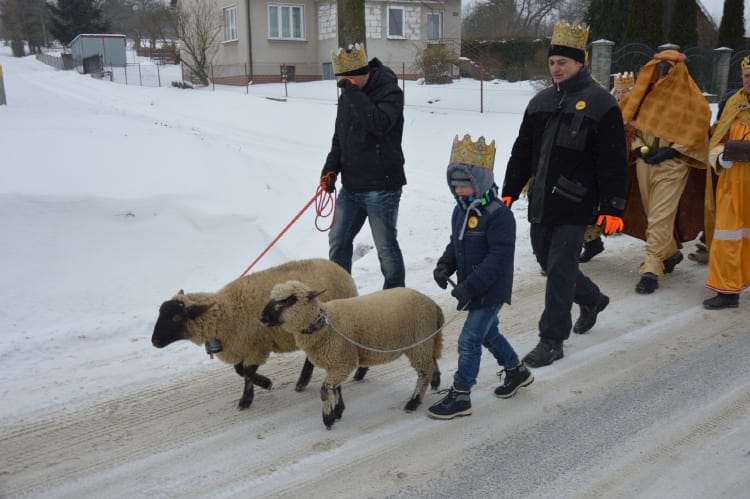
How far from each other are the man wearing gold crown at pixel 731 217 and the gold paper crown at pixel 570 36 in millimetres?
2524

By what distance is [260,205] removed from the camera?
10.1 m

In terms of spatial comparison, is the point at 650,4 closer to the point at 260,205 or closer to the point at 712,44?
the point at 712,44

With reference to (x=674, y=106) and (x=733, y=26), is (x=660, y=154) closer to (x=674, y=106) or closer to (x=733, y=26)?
(x=674, y=106)

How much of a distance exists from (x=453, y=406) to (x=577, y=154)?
2.06m

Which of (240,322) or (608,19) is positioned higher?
(608,19)

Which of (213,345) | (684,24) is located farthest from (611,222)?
(684,24)

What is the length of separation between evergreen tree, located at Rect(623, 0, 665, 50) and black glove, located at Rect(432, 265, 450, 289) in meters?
17.3

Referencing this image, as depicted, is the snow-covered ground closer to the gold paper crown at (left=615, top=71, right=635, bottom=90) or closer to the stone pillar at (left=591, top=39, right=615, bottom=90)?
the gold paper crown at (left=615, top=71, right=635, bottom=90)

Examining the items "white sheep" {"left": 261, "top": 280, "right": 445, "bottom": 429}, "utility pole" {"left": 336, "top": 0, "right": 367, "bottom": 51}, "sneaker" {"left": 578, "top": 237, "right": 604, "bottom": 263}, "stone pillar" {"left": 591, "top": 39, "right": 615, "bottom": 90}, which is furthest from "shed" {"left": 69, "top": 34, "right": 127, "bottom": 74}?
"white sheep" {"left": 261, "top": 280, "right": 445, "bottom": 429}

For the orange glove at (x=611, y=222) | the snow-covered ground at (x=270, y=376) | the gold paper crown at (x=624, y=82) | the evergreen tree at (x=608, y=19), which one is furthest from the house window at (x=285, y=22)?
the orange glove at (x=611, y=222)

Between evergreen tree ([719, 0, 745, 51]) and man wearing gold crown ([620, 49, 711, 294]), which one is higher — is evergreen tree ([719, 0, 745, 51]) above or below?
above

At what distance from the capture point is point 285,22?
33188 millimetres

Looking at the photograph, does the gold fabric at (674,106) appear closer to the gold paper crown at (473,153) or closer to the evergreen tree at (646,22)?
the gold paper crown at (473,153)

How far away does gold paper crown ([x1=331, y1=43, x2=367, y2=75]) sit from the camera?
527 centimetres
